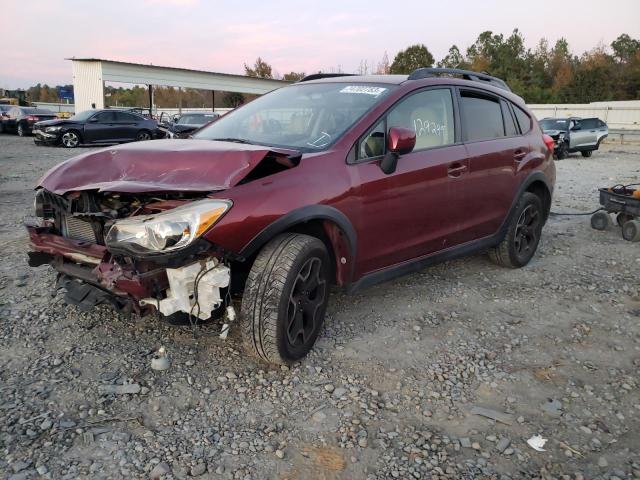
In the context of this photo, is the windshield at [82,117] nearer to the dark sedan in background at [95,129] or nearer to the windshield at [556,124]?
the dark sedan in background at [95,129]

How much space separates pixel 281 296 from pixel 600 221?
225 inches

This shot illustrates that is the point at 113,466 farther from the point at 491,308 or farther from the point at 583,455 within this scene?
the point at 491,308

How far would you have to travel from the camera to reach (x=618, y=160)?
19.1 metres

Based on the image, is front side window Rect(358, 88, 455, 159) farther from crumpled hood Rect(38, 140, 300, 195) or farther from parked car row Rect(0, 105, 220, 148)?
parked car row Rect(0, 105, 220, 148)

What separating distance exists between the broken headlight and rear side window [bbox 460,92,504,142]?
98.5 inches

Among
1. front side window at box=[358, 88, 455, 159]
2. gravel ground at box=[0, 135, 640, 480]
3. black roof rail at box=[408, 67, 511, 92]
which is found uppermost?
black roof rail at box=[408, 67, 511, 92]

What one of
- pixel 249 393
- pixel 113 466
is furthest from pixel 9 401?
pixel 249 393

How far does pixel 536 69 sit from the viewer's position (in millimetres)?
60375

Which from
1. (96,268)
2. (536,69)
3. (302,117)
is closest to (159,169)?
(96,268)

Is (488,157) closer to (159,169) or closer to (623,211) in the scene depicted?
(159,169)

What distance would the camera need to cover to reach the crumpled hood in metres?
2.84

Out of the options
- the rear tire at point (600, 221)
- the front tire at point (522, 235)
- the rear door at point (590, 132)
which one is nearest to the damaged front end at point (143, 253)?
the front tire at point (522, 235)

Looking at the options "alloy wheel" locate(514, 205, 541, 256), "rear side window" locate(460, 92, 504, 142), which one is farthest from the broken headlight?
"alloy wheel" locate(514, 205, 541, 256)

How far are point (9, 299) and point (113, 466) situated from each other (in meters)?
2.29
